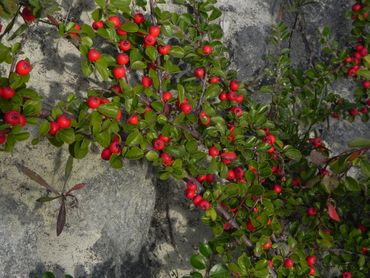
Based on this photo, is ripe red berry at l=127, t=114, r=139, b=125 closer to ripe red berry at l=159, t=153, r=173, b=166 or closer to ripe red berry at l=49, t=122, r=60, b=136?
ripe red berry at l=159, t=153, r=173, b=166

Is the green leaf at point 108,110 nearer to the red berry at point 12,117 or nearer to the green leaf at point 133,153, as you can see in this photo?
the green leaf at point 133,153

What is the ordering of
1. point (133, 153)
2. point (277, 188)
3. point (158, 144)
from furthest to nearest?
point (277, 188) → point (158, 144) → point (133, 153)

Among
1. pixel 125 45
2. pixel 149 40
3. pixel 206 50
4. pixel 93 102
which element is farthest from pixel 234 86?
pixel 93 102

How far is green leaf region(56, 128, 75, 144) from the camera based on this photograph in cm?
179

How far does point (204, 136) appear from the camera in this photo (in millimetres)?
2342

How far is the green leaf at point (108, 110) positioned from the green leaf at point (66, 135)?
6.9 inches

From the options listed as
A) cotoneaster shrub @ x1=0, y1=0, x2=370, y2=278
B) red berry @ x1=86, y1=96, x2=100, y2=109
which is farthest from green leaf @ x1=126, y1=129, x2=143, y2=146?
red berry @ x1=86, y1=96, x2=100, y2=109

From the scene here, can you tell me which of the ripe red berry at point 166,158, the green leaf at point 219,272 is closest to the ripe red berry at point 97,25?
the ripe red berry at point 166,158

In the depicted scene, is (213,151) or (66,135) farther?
(213,151)

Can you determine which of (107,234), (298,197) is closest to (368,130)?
(298,197)

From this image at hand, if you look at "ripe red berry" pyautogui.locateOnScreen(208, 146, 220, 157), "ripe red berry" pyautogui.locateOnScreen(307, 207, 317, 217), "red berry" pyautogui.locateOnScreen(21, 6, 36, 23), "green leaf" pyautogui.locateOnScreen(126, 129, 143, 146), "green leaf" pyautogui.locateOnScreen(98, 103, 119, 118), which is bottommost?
"ripe red berry" pyautogui.locateOnScreen(307, 207, 317, 217)

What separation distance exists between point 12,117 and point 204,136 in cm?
107

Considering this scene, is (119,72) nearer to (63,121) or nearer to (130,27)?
(130,27)

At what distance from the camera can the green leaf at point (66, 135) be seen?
1786 mm
